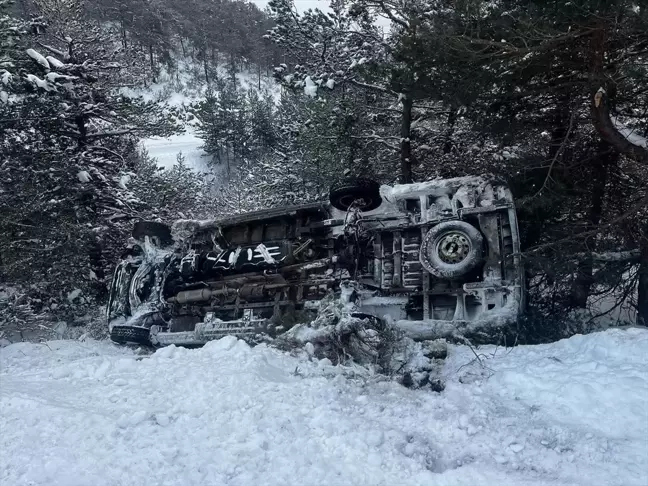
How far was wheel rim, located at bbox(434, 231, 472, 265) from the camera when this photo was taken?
635cm

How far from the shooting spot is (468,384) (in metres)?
4.47

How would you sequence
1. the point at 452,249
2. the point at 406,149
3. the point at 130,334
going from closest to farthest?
1. the point at 452,249
2. the point at 130,334
3. the point at 406,149

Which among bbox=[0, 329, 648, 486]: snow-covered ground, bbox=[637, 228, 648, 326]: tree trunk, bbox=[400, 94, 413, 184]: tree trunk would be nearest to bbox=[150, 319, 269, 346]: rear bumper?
bbox=[0, 329, 648, 486]: snow-covered ground

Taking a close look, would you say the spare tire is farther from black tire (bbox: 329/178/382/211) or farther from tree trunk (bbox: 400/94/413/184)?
tree trunk (bbox: 400/94/413/184)

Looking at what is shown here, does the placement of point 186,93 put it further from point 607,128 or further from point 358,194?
point 607,128

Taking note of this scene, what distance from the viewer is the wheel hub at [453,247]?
250 inches

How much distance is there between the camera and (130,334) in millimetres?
7781

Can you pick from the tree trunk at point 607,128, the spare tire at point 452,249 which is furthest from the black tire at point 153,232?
the tree trunk at point 607,128

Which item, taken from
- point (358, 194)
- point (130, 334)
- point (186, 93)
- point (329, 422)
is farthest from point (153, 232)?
point (186, 93)

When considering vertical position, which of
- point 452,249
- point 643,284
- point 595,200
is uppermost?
point 595,200

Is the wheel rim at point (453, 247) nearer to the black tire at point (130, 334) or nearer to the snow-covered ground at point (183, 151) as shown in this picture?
the black tire at point (130, 334)

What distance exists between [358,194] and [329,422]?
4150 millimetres

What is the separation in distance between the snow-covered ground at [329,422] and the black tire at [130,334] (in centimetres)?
272

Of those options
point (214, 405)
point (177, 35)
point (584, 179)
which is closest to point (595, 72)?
point (584, 179)
